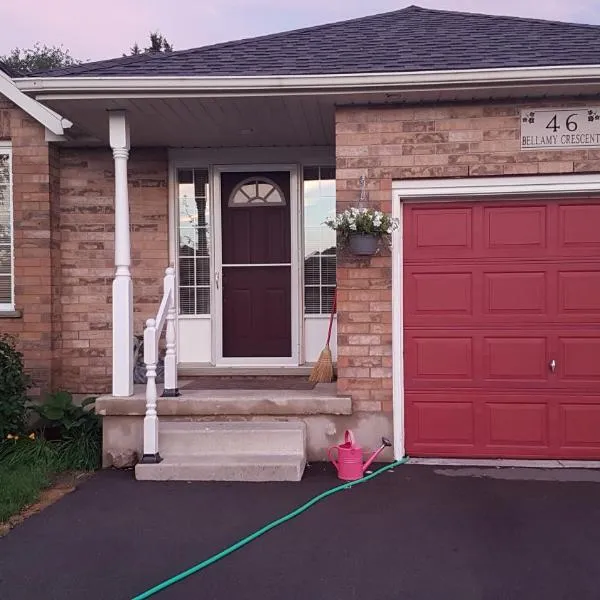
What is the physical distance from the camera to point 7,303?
738 centimetres

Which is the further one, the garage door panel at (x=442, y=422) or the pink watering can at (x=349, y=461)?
the garage door panel at (x=442, y=422)

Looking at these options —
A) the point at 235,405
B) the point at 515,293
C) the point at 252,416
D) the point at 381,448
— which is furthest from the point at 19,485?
the point at 515,293

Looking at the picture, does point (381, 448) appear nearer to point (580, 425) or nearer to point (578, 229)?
point (580, 425)

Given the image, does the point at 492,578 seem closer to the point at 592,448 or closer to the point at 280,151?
the point at 592,448

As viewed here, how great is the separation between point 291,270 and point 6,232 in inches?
121

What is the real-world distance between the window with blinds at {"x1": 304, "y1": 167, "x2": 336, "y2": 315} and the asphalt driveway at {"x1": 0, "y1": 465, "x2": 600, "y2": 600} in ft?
7.95

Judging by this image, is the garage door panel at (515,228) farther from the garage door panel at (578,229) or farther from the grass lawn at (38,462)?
the grass lawn at (38,462)

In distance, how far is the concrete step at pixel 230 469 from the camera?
5480 mm

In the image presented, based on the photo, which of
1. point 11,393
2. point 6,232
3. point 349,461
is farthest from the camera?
point 6,232

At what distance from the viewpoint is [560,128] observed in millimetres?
5809

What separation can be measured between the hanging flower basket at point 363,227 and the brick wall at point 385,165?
0.22 m

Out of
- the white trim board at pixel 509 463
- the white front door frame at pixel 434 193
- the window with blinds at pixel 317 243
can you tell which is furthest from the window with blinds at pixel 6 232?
the white trim board at pixel 509 463

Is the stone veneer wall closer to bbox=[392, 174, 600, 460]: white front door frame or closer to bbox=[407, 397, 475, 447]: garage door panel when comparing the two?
bbox=[392, 174, 600, 460]: white front door frame

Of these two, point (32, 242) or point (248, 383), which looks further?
point (32, 242)
